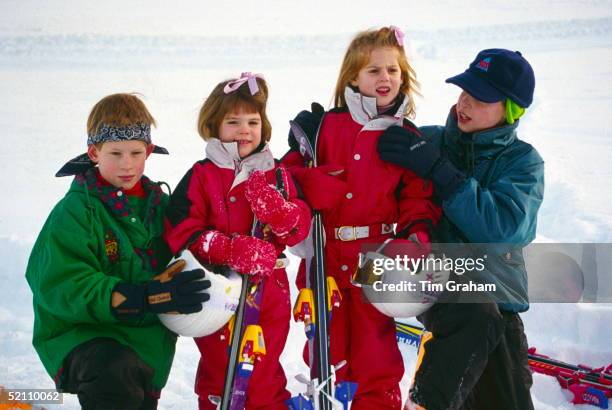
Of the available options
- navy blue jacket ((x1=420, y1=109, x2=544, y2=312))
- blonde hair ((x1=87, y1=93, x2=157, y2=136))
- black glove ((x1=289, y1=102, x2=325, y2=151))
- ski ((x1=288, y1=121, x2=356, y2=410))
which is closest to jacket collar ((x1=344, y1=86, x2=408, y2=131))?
black glove ((x1=289, y1=102, x2=325, y2=151))

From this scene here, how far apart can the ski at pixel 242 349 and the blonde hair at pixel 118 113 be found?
2.15 feet

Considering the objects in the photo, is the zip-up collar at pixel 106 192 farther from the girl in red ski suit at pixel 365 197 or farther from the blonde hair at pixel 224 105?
the girl in red ski suit at pixel 365 197

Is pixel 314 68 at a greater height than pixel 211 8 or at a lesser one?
lesser

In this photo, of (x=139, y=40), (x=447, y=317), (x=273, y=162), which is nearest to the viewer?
(x=447, y=317)

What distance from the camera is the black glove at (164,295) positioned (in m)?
2.59

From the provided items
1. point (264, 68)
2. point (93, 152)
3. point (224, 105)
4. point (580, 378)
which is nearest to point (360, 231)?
point (224, 105)

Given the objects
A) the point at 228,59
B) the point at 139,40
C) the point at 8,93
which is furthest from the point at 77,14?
the point at 228,59

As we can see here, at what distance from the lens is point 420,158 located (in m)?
2.86

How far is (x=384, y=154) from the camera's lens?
2934mm

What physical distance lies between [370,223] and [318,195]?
0.27 meters

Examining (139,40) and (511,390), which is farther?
(139,40)

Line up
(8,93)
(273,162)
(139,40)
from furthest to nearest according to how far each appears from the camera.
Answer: (139,40), (8,93), (273,162)

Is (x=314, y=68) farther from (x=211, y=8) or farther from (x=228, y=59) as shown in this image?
(x=211, y=8)

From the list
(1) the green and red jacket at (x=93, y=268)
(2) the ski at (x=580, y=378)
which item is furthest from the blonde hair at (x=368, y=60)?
(2) the ski at (x=580, y=378)
